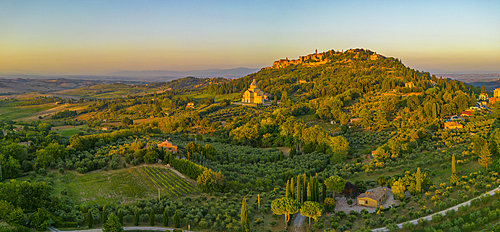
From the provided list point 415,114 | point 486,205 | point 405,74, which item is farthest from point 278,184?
point 405,74

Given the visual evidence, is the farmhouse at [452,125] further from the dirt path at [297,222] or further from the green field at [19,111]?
the green field at [19,111]

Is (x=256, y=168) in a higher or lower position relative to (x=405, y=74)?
lower

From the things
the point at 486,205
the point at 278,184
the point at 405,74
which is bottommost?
the point at 278,184

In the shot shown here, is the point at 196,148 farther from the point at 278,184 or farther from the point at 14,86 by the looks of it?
the point at 14,86

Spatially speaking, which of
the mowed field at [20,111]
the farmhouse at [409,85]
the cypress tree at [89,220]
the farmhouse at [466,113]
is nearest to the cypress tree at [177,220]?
the cypress tree at [89,220]

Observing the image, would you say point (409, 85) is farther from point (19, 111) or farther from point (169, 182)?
point (19, 111)

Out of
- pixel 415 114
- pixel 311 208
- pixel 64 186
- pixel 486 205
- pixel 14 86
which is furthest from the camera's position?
pixel 14 86
